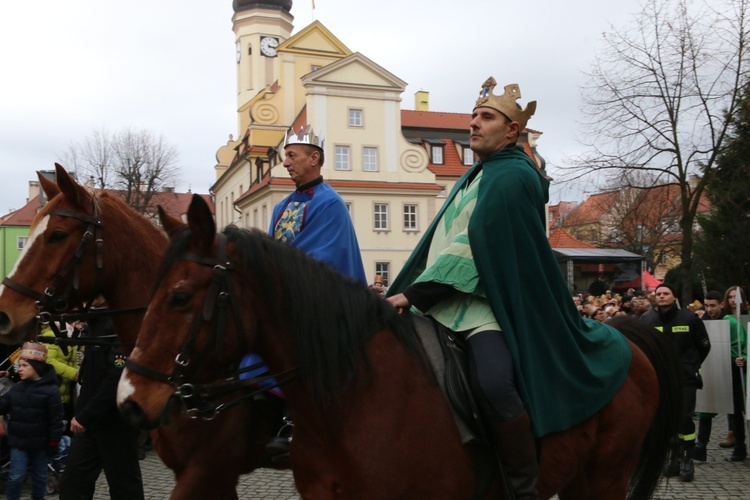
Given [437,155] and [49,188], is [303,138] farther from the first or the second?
[437,155]

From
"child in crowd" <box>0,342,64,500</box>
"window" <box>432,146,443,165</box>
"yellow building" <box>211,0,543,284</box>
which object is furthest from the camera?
"window" <box>432,146,443,165</box>

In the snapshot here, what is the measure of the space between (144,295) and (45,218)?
2.36 ft

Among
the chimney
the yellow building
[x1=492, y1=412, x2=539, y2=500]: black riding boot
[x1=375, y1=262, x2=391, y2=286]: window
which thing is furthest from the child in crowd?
the chimney

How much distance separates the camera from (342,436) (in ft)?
9.50

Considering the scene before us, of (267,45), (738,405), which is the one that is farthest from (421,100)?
(738,405)

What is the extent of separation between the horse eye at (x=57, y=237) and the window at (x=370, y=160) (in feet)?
124

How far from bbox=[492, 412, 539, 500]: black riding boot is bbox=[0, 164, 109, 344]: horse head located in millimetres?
2545

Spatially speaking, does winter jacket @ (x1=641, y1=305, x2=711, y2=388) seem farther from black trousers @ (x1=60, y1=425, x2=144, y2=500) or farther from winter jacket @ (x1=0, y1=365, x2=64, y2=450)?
winter jacket @ (x1=0, y1=365, x2=64, y2=450)

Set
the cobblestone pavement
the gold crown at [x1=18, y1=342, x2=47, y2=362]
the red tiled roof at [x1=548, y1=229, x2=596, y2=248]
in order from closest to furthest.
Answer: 1. the gold crown at [x1=18, y1=342, x2=47, y2=362]
2. the cobblestone pavement
3. the red tiled roof at [x1=548, y1=229, x2=596, y2=248]

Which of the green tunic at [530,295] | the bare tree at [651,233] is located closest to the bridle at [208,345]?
the green tunic at [530,295]

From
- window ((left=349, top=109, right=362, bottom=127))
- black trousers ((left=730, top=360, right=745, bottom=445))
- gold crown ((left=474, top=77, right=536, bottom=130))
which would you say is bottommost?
black trousers ((left=730, top=360, right=745, bottom=445))

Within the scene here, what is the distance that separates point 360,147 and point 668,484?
118 feet

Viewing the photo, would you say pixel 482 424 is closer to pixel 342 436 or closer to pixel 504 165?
pixel 342 436

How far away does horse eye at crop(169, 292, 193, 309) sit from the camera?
2.71 m
